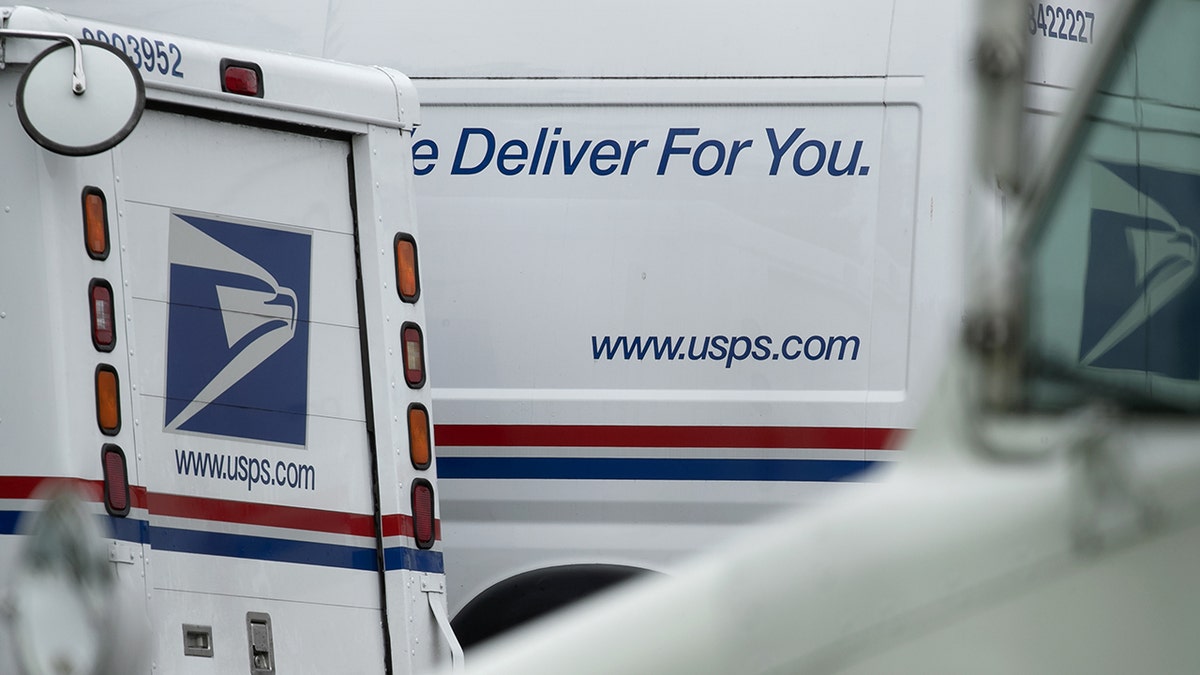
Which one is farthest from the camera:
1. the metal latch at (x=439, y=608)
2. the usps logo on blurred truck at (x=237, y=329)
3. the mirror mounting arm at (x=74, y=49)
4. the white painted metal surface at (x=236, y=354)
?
the metal latch at (x=439, y=608)

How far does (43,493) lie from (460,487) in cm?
155

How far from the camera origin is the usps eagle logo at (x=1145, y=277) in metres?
1.62

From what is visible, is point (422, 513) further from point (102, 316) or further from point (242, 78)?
point (242, 78)

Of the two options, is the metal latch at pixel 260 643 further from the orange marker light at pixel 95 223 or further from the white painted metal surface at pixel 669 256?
the orange marker light at pixel 95 223

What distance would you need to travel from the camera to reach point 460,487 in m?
5.12

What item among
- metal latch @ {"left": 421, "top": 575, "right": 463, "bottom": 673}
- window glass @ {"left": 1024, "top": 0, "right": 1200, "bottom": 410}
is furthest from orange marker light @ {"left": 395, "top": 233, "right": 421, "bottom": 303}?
window glass @ {"left": 1024, "top": 0, "right": 1200, "bottom": 410}

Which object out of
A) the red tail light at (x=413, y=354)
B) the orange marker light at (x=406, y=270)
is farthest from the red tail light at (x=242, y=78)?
the red tail light at (x=413, y=354)

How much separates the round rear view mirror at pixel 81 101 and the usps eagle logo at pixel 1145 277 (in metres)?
2.65

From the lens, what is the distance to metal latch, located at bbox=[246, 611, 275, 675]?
4273mm

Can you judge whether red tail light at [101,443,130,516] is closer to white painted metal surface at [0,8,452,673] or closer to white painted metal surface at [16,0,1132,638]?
white painted metal surface at [0,8,452,673]

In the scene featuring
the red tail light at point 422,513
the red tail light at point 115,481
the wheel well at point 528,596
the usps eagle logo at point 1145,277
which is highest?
the usps eagle logo at point 1145,277

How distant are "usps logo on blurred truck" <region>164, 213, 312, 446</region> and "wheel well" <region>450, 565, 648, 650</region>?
0.99 metres

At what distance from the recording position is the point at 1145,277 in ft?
5.38

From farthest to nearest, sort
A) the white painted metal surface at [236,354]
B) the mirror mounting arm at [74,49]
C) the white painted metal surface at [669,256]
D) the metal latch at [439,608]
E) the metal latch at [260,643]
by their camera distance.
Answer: the white painted metal surface at [669,256]
the metal latch at [439,608]
the metal latch at [260,643]
the white painted metal surface at [236,354]
the mirror mounting arm at [74,49]
